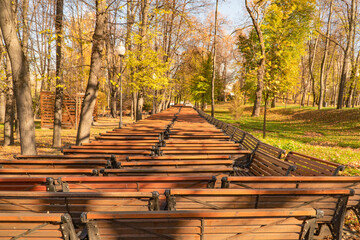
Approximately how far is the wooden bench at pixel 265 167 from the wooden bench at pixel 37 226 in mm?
2550

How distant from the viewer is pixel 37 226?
194 centimetres

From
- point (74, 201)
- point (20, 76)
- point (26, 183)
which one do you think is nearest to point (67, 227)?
point (74, 201)

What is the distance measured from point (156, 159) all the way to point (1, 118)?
23.9 metres

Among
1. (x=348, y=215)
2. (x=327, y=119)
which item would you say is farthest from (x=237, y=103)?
(x=348, y=215)

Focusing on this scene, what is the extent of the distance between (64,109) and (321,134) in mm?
20187

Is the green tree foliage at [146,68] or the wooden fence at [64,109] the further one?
the wooden fence at [64,109]

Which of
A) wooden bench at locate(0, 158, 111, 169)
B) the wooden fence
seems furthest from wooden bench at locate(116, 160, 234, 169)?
the wooden fence

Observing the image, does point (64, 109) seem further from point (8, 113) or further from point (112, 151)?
point (112, 151)

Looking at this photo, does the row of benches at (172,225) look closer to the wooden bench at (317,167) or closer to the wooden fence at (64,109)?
the wooden bench at (317,167)

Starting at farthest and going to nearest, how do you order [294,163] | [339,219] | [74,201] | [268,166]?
[294,163], [268,166], [339,219], [74,201]

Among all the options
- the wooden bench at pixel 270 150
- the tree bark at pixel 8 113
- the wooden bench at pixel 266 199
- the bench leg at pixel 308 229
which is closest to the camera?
the bench leg at pixel 308 229

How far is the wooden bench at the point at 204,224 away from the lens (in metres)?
1.91

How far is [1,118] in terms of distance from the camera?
69.8 ft

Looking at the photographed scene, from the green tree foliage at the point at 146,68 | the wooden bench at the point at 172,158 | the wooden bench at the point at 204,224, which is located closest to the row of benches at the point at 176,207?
the wooden bench at the point at 204,224
